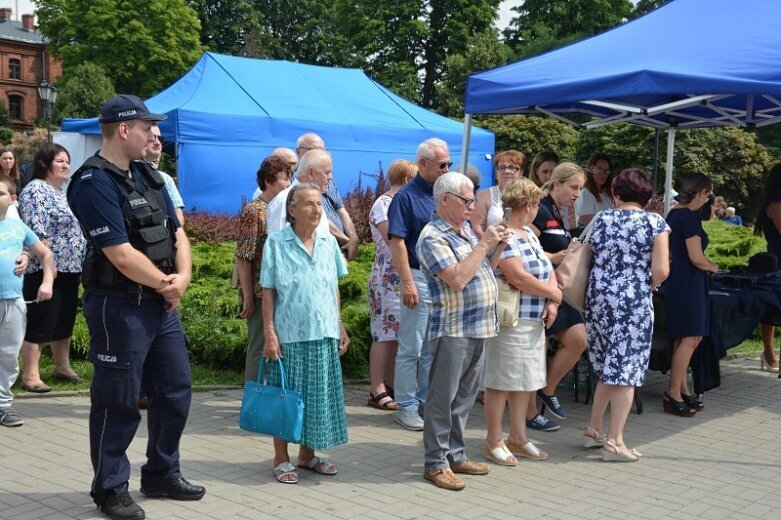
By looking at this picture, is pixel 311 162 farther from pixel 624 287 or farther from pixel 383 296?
pixel 624 287

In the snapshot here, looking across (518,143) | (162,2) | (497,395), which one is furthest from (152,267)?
(162,2)

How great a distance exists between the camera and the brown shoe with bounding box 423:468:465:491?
4.95m

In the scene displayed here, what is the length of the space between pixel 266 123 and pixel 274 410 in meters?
15.6

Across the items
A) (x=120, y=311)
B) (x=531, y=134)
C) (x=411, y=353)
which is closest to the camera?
(x=120, y=311)

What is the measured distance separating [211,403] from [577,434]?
255 centimetres

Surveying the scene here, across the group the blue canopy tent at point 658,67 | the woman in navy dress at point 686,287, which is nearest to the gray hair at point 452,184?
the blue canopy tent at point 658,67

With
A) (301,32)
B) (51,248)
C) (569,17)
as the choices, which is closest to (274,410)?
(51,248)

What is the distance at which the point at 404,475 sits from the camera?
17.2 feet

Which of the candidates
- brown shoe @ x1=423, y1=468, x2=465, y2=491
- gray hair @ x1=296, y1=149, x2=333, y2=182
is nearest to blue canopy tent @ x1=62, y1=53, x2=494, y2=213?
gray hair @ x1=296, y1=149, x2=333, y2=182

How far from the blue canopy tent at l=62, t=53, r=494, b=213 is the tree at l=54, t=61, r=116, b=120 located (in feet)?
64.7

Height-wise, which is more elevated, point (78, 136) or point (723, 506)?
point (78, 136)

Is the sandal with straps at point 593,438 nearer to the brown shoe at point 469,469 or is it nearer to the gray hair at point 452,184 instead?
the brown shoe at point 469,469

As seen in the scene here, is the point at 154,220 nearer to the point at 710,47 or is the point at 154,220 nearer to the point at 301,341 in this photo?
the point at 301,341

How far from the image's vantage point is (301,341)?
16.2ft
